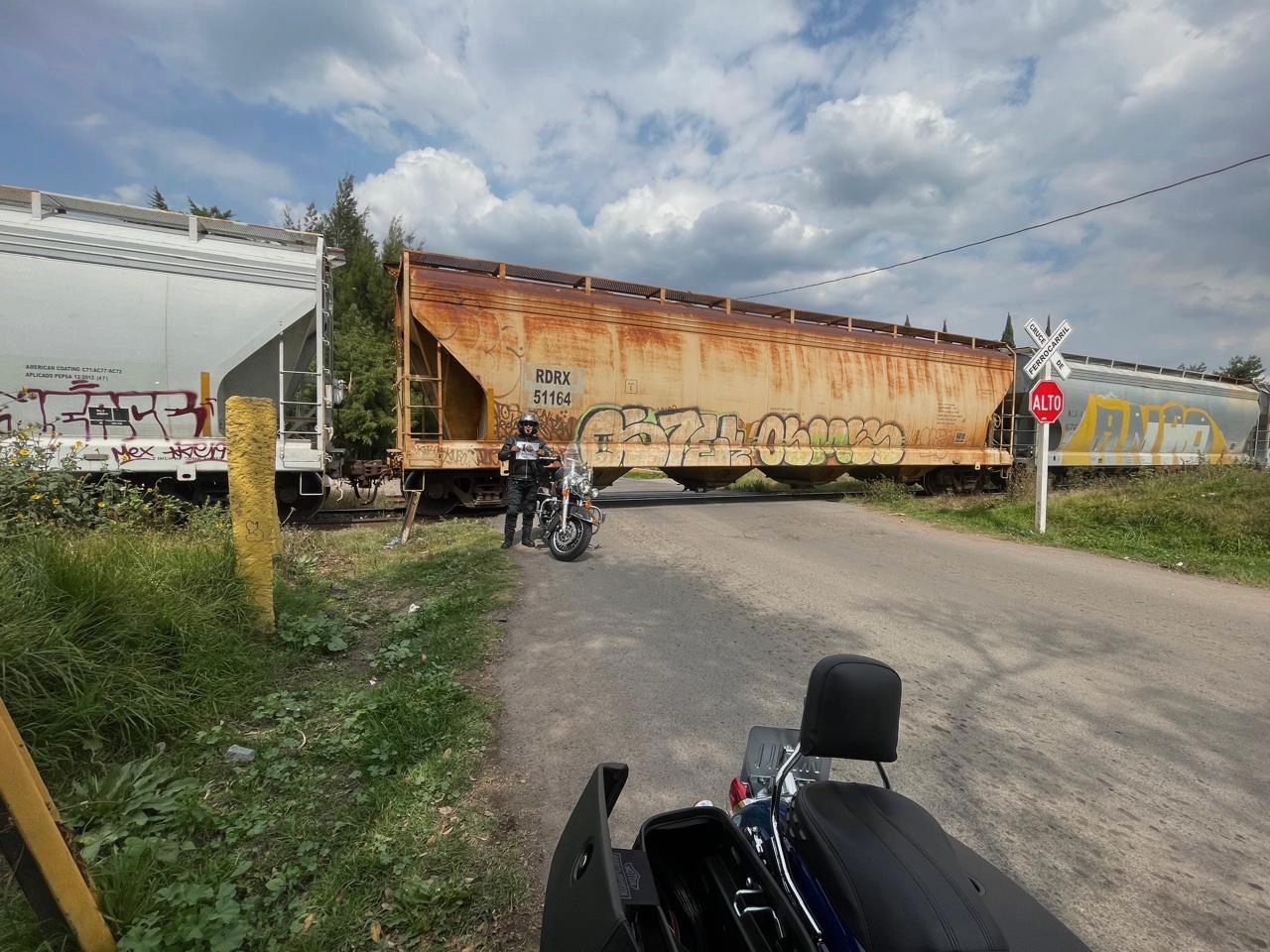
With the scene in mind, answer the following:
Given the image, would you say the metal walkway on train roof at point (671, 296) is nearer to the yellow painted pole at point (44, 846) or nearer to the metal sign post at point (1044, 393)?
the metal sign post at point (1044, 393)

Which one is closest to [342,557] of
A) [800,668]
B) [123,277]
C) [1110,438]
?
[123,277]

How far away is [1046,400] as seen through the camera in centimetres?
986

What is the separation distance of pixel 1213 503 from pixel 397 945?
1172 centimetres

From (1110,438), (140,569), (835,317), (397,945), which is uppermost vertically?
(835,317)

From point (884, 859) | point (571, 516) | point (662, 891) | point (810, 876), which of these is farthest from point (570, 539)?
point (884, 859)

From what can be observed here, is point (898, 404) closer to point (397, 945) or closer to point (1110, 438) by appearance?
point (1110, 438)

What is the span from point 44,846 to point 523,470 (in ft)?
19.9

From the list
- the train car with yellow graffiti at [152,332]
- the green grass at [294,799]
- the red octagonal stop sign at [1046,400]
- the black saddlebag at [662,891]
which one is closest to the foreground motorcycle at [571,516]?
the green grass at [294,799]

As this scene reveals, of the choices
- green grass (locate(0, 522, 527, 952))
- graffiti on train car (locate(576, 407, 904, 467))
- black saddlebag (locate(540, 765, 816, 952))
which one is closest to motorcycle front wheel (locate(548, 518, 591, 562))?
green grass (locate(0, 522, 527, 952))

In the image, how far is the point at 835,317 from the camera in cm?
1372

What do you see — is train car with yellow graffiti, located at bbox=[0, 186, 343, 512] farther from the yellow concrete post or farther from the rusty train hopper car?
the yellow concrete post

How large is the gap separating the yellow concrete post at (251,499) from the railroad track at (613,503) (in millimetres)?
4978

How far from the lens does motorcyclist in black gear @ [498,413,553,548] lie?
7648 millimetres

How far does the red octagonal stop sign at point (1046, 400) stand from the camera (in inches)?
386
